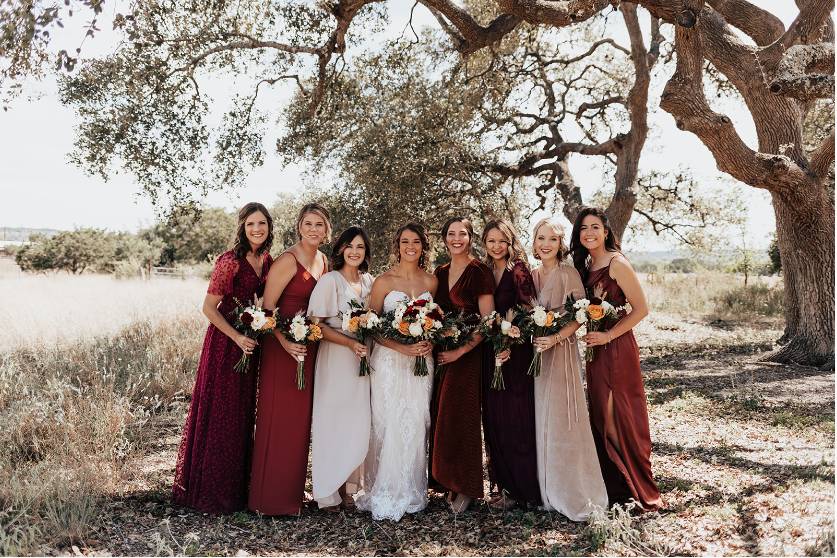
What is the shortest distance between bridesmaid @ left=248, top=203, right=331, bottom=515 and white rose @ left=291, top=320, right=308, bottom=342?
0.16 m

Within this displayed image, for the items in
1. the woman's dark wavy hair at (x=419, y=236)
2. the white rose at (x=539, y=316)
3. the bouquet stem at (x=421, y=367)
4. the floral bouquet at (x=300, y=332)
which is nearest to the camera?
the white rose at (x=539, y=316)

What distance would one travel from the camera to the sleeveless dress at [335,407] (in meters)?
5.35

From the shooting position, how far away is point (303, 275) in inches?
216

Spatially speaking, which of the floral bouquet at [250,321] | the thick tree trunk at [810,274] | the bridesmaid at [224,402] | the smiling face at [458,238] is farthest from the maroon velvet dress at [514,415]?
the thick tree trunk at [810,274]

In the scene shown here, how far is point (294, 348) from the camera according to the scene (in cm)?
523

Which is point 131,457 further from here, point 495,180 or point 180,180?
point 495,180

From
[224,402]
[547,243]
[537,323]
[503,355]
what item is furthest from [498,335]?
[224,402]

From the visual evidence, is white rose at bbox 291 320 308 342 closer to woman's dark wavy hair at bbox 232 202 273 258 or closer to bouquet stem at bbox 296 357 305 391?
bouquet stem at bbox 296 357 305 391

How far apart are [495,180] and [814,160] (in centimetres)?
583

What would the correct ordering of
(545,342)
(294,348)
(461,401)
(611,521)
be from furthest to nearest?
(461,401) < (294,348) < (545,342) < (611,521)

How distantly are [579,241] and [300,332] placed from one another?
2539 mm

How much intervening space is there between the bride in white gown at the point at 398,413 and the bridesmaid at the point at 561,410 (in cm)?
98

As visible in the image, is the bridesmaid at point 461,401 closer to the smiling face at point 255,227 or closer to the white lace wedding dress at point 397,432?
the white lace wedding dress at point 397,432

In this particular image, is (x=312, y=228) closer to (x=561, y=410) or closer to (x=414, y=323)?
(x=414, y=323)
